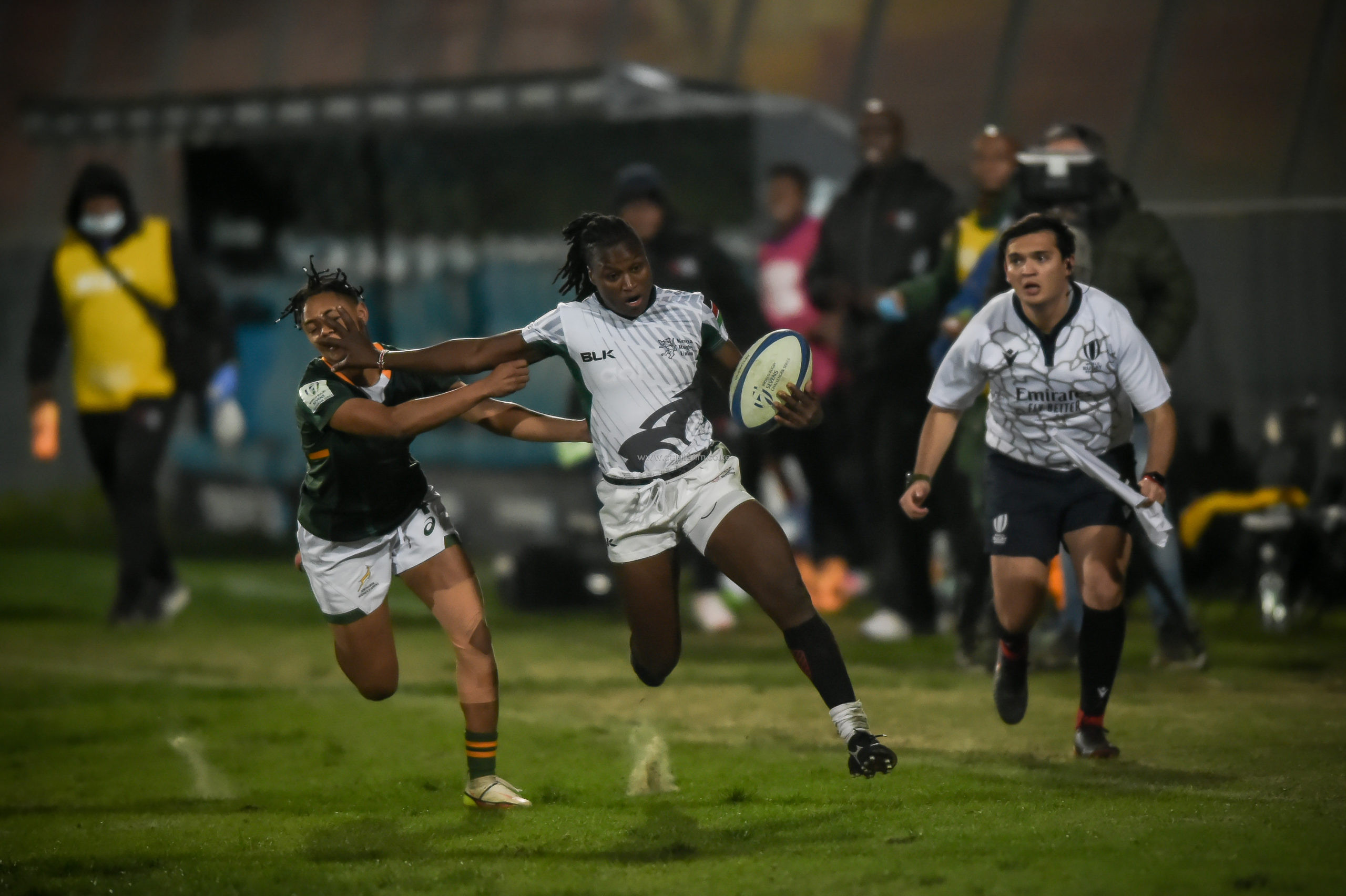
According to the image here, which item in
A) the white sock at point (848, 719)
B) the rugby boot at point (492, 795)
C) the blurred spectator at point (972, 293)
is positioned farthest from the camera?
the blurred spectator at point (972, 293)

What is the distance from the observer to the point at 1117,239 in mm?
8742

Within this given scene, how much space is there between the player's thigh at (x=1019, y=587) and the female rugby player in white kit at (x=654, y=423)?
933mm

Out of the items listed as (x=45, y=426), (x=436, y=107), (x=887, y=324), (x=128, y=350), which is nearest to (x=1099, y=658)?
(x=887, y=324)

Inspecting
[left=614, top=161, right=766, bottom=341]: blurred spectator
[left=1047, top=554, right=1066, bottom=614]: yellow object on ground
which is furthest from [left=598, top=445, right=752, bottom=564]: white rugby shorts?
[left=614, top=161, right=766, bottom=341]: blurred spectator

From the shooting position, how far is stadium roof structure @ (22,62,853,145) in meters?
14.7

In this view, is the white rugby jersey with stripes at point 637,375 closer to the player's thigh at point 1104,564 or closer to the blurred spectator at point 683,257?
the player's thigh at point 1104,564

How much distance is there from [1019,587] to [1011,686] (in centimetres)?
42

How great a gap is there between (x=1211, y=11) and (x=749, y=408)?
25.7 feet

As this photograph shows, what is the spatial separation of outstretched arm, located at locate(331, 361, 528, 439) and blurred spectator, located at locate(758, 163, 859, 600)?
17.5 ft

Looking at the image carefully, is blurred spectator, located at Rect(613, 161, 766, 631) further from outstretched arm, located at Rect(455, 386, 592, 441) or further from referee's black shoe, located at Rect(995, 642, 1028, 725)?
outstretched arm, located at Rect(455, 386, 592, 441)

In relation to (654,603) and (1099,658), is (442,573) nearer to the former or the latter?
(654,603)

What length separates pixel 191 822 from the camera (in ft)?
21.8

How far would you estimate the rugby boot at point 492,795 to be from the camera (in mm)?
6582

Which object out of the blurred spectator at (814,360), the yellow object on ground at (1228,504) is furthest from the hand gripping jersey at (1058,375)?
the blurred spectator at (814,360)
